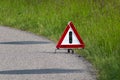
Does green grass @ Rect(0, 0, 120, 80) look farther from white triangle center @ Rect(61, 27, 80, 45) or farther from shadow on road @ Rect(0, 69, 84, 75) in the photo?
shadow on road @ Rect(0, 69, 84, 75)

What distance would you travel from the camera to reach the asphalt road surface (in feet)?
28.2

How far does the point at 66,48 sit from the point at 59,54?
0.85 ft

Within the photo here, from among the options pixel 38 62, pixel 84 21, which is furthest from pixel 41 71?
pixel 84 21

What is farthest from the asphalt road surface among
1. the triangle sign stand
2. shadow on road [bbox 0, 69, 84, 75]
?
the triangle sign stand

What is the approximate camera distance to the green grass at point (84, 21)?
9.74 meters

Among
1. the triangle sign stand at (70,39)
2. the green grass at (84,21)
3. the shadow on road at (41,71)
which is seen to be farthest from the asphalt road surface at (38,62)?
the green grass at (84,21)

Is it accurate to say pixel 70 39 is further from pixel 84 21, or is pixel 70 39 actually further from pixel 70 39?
pixel 84 21

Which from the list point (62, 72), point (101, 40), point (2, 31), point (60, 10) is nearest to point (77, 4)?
point (60, 10)

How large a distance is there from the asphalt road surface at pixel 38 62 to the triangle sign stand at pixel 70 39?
19 centimetres

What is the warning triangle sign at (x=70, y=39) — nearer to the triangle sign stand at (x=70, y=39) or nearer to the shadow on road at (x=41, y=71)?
the triangle sign stand at (x=70, y=39)

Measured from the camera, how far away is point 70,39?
1091 centimetres

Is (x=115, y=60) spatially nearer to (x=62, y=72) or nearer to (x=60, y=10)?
(x=62, y=72)

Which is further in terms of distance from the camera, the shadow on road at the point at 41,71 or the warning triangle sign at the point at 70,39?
the warning triangle sign at the point at 70,39

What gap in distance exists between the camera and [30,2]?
19.6 metres
